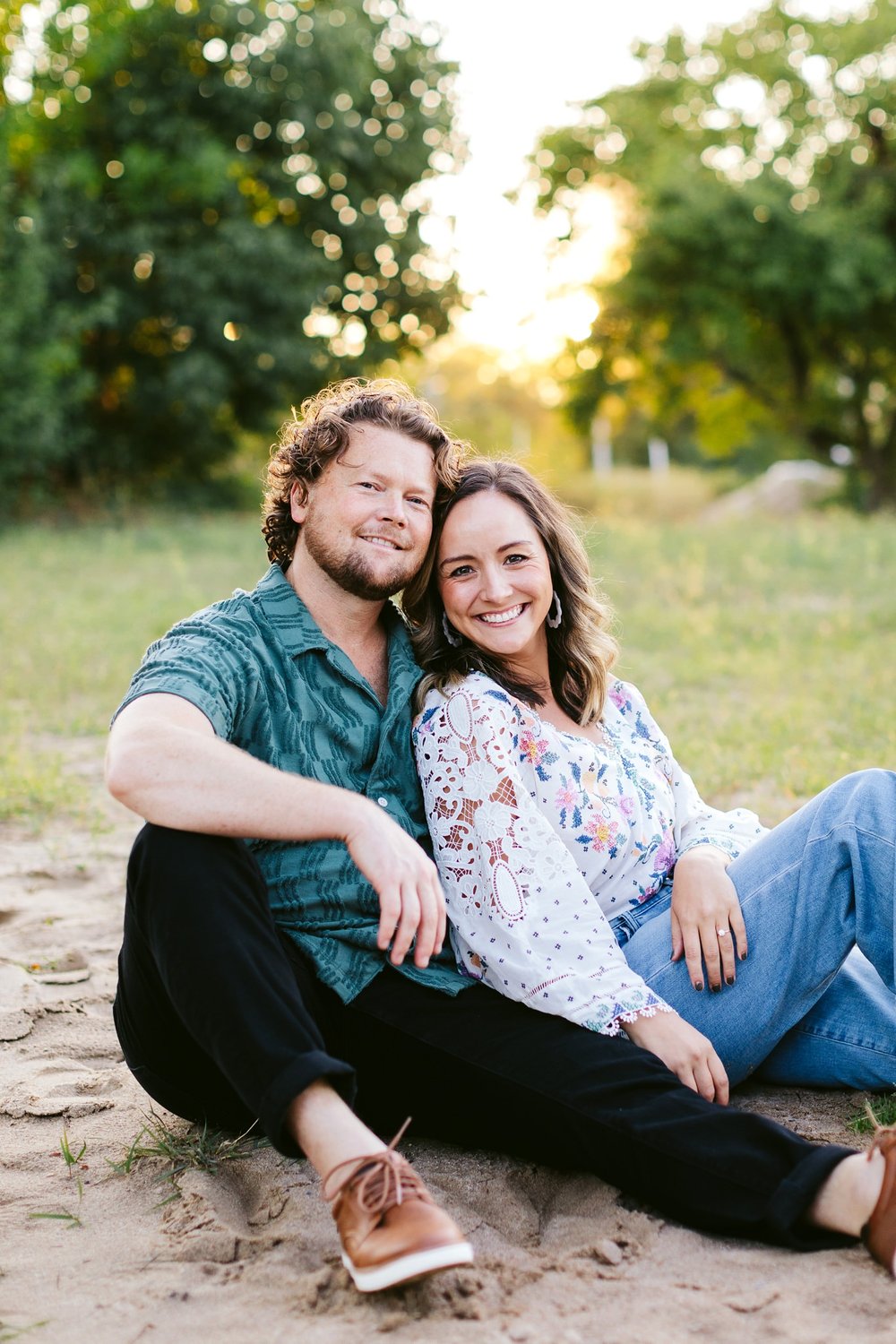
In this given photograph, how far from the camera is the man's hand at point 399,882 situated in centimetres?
234

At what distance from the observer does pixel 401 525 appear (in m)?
2.96

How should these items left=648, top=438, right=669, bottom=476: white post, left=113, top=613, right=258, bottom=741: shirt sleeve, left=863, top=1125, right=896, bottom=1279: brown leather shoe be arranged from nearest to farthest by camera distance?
1. left=863, top=1125, right=896, bottom=1279: brown leather shoe
2. left=113, top=613, right=258, bottom=741: shirt sleeve
3. left=648, top=438, right=669, bottom=476: white post

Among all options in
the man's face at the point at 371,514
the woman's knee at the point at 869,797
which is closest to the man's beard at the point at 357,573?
the man's face at the point at 371,514

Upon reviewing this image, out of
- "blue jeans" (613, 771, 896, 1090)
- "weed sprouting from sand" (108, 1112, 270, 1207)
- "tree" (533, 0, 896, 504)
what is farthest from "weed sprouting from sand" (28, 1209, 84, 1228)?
"tree" (533, 0, 896, 504)

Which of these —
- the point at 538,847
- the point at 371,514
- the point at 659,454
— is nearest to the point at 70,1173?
the point at 538,847

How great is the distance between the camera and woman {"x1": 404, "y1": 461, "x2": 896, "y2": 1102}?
8.52 feet

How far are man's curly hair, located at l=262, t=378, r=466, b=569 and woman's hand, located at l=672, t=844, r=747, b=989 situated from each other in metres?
1.17

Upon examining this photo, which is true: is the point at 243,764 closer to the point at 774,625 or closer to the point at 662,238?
the point at 774,625

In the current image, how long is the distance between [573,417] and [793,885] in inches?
961

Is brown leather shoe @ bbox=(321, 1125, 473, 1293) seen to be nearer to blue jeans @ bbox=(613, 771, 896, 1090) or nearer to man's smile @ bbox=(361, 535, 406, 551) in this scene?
blue jeans @ bbox=(613, 771, 896, 1090)

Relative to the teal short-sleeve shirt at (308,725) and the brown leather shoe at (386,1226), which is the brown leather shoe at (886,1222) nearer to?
the brown leather shoe at (386,1226)

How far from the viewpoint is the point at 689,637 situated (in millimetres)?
9328

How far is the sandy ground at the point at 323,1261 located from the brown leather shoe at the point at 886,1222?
0.04m

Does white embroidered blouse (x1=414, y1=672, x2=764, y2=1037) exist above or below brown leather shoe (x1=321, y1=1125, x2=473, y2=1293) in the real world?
above
